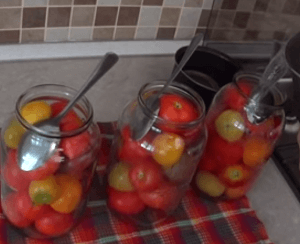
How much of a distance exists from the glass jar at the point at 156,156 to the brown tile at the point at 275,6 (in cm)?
39

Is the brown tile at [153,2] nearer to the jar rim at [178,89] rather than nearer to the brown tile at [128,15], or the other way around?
the brown tile at [128,15]

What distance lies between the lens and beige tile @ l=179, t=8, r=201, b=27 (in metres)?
1.08

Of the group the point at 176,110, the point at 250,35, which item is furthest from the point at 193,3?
the point at 176,110

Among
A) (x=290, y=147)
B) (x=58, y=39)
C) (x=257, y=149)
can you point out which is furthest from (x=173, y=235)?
(x=58, y=39)

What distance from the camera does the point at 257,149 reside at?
0.76 meters

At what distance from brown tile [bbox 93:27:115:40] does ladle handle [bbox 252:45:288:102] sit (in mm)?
347

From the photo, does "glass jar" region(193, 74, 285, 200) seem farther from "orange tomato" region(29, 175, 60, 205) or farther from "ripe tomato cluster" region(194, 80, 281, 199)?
"orange tomato" region(29, 175, 60, 205)

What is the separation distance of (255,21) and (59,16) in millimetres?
396

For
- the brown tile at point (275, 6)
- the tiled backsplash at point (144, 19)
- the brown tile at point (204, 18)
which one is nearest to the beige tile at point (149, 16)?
the tiled backsplash at point (144, 19)

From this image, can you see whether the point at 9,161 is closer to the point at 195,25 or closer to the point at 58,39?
the point at 58,39

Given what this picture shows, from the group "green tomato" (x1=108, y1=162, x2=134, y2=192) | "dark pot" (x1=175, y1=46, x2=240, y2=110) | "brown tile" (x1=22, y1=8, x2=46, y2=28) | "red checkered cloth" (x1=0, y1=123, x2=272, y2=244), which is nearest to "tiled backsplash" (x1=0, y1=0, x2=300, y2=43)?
"brown tile" (x1=22, y1=8, x2=46, y2=28)

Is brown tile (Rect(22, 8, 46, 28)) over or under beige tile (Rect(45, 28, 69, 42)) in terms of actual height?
over

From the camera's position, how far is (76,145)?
626 mm

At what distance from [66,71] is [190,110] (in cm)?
37
